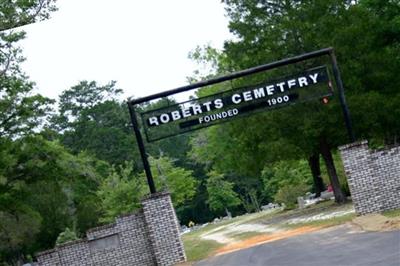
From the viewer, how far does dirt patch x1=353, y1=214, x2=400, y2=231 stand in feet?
52.4

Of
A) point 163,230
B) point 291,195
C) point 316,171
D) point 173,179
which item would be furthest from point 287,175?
point 163,230

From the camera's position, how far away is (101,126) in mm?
91562

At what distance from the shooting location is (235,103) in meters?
21.2

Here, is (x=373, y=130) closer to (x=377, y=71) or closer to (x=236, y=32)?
(x=377, y=71)

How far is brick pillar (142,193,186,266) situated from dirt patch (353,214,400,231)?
5.19 meters

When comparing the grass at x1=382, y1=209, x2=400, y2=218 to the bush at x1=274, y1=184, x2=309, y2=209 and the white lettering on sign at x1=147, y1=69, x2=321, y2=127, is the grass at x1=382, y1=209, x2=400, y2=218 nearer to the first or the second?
the white lettering on sign at x1=147, y1=69, x2=321, y2=127

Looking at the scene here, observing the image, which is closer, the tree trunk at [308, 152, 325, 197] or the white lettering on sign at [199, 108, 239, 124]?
the white lettering on sign at [199, 108, 239, 124]

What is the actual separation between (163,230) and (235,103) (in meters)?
4.50

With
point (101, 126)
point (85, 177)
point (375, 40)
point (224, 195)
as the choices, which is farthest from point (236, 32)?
point (101, 126)

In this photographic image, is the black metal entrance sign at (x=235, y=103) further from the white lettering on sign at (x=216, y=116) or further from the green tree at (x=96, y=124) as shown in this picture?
the green tree at (x=96, y=124)

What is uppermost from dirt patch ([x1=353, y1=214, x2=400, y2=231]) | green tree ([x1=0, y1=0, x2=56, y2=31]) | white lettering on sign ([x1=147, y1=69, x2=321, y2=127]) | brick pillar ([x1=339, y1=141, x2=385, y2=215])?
green tree ([x1=0, y1=0, x2=56, y2=31])

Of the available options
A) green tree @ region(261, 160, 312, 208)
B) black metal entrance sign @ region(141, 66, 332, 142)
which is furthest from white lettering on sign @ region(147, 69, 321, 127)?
green tree @ region(261, 160, 312, 208)

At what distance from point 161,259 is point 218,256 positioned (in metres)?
1.79

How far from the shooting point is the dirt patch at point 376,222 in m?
16.0
